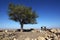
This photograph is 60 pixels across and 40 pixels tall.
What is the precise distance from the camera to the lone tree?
134ft

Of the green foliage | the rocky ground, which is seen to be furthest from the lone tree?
the rocky ground

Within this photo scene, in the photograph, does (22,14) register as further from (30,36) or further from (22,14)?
(30,36)

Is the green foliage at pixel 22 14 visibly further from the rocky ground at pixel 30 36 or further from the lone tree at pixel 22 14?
the rocky ground at pixel 30 36

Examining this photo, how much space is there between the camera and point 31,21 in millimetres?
43000

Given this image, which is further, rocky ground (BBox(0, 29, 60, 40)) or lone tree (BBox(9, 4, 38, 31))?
lone tree (BBox(9, 4, 38, 31))

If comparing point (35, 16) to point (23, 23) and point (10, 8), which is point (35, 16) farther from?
point (10, 8)

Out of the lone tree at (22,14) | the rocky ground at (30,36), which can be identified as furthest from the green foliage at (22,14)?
the rocky ground at (30,36)

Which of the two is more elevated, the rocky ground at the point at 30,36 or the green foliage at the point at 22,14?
the green foliage at the point at 22,14

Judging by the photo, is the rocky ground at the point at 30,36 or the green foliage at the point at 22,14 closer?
the rocky ground at the point at 30,36

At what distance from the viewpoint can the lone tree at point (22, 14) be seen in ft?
134

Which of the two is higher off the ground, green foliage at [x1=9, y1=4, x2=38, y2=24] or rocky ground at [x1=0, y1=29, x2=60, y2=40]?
green foliage at [x1=9, y1=4, x2=38, y2=24]

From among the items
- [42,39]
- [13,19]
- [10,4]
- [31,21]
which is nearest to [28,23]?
[31,21]

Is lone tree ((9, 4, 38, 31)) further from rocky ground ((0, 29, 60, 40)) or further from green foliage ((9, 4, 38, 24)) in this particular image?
rocky ground ((0, 29, 60, 40))

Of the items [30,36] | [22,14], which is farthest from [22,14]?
[30,36]
